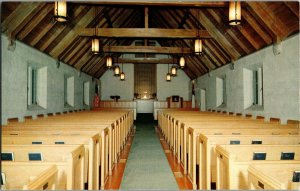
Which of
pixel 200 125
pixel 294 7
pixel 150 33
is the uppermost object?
pixel 150 33

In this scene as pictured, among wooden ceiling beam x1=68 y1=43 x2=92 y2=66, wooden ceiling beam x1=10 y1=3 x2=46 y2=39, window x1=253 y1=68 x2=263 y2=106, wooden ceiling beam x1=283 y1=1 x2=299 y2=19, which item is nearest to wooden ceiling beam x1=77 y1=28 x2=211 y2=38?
window x1=253 y1=68 x2=263 y2=106

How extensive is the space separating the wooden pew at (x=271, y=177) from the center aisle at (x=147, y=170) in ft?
7.10

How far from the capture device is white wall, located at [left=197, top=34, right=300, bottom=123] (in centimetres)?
568

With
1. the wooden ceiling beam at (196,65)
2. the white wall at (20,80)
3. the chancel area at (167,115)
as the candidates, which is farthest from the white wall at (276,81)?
the white wall at (20,80)

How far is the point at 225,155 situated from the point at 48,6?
231 inches

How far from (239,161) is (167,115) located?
6.39m

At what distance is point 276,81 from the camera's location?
6.52 meters

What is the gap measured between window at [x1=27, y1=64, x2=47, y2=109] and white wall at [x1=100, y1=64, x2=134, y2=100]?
1036cm

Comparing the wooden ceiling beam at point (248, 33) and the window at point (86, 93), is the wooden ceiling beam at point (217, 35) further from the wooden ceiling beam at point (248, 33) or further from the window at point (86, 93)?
the window at point (86, 93)

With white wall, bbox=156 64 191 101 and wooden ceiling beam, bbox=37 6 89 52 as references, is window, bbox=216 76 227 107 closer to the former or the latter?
wooden ceiling beam, bbox=37 6 89 52

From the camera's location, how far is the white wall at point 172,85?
1930 centimetres

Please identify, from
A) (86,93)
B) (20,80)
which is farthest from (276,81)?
(86,93)

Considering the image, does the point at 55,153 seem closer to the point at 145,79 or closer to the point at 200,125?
the point at 200,125

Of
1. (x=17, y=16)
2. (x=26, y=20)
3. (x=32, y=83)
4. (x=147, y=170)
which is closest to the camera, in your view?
(x=147, y=170)
